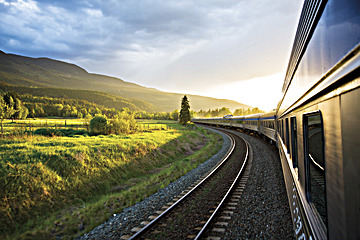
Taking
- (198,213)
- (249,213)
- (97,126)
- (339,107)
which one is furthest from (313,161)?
(97,126)

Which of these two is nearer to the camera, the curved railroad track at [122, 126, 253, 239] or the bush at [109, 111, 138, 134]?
the curved railroad track at [122, 126, 253, 239]

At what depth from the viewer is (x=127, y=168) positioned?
14242 millimetres

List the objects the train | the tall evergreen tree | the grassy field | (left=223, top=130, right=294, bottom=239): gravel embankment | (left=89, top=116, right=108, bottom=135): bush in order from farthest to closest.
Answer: the tall evergreen tree, (left=89, top=116, right=108, bottom=135): bush, the grassy field, (left=223, top=130, right=294, bottom=239): gravel embankment, the train

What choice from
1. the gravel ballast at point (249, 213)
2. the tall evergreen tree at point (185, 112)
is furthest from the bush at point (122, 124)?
the tall evergreen tree at point (185, 112)

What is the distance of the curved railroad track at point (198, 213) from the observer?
215 inches

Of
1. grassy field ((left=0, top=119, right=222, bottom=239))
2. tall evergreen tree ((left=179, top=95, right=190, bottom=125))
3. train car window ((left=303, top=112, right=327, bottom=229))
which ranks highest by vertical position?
tall evergreen tree ((left=179, top=95, right=190, bottom=125))

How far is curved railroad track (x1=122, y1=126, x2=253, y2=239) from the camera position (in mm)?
5449

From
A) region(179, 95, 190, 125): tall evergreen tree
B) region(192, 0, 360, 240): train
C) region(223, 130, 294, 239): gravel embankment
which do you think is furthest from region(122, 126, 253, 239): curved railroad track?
region(179, 95, 190, 125): tall evergreen tree

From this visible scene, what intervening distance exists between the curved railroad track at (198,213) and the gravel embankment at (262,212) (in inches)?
13.7

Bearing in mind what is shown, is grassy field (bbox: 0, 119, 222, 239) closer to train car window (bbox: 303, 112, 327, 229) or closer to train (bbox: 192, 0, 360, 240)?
train car window (bbox: 303, 112, 327, 229)

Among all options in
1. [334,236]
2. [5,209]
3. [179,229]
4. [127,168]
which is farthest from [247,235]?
[127,168]

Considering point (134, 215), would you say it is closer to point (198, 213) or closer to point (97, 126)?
point (198, 213)

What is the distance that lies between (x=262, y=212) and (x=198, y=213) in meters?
2.03

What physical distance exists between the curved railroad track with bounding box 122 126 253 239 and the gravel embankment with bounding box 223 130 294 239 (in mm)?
347
